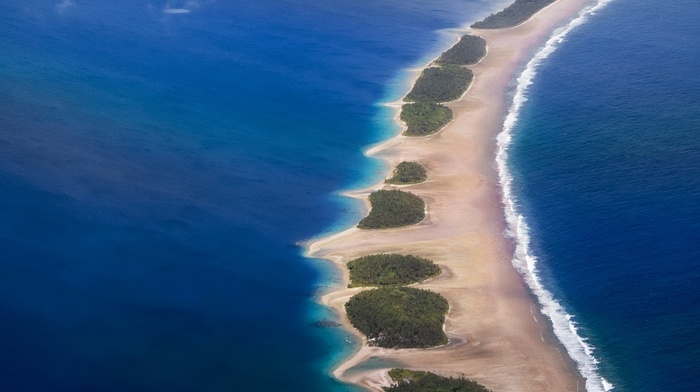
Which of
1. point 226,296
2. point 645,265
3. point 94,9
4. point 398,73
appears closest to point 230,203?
point 226,296

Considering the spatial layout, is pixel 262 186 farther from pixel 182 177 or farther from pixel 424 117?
pixel 424 117

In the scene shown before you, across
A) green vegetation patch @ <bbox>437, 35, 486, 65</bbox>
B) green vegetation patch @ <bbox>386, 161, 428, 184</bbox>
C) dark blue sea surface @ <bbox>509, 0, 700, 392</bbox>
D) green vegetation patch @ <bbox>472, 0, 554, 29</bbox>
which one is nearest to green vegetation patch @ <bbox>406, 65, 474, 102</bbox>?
green vegetation patch @ <bbox>437, 35, 486, 65</bbox>

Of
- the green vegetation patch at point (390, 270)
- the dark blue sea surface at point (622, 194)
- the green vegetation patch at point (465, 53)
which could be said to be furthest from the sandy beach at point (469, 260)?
the green vegetation patch at point (465, 53)

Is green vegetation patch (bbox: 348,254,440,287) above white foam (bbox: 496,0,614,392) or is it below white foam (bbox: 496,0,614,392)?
below

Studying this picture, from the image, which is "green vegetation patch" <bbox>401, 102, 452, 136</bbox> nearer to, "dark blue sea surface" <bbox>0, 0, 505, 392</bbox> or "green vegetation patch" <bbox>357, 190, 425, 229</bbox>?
"dark blue sea surface" <bbox>0, 0, 505, 392</bbox>

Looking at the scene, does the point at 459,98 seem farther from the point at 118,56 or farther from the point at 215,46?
the point at 118,56

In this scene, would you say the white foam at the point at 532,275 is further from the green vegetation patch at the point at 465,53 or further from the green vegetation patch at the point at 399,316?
the green vegetation patch at the point at 465,53
